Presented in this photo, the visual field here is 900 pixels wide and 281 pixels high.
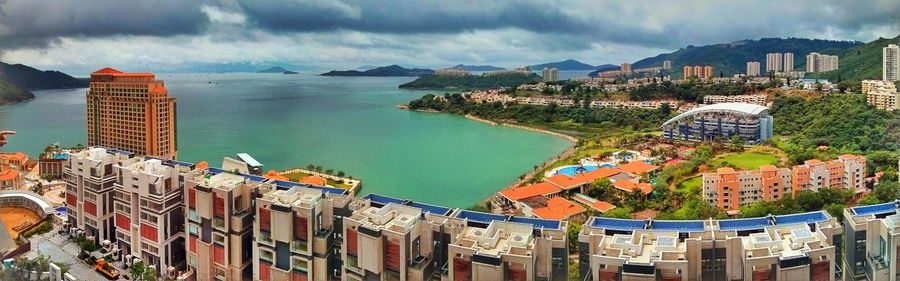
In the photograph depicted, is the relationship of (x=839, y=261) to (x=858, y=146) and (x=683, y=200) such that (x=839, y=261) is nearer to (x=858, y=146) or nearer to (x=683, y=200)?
(x=683, y=200)

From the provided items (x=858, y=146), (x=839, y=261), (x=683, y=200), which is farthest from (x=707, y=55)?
(x=839, y=261)

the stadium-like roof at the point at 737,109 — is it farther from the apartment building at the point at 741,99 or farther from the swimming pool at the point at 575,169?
the swimming pool at the point at 575,169

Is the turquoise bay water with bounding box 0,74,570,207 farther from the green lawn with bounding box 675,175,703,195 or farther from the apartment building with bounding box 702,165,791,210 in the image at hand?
the apartment building with bounding box 702,165,791,210

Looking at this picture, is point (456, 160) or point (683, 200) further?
point (456, 160)

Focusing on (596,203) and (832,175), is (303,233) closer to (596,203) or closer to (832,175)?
(596,203)

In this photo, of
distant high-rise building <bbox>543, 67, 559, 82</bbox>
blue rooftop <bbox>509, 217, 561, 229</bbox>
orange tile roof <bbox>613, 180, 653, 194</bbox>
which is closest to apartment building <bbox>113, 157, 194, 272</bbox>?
blue rooftop <bbox>509, 217, 561, 229</bbox>

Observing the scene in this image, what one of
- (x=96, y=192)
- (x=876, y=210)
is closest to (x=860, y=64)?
(x=876, y=210)
